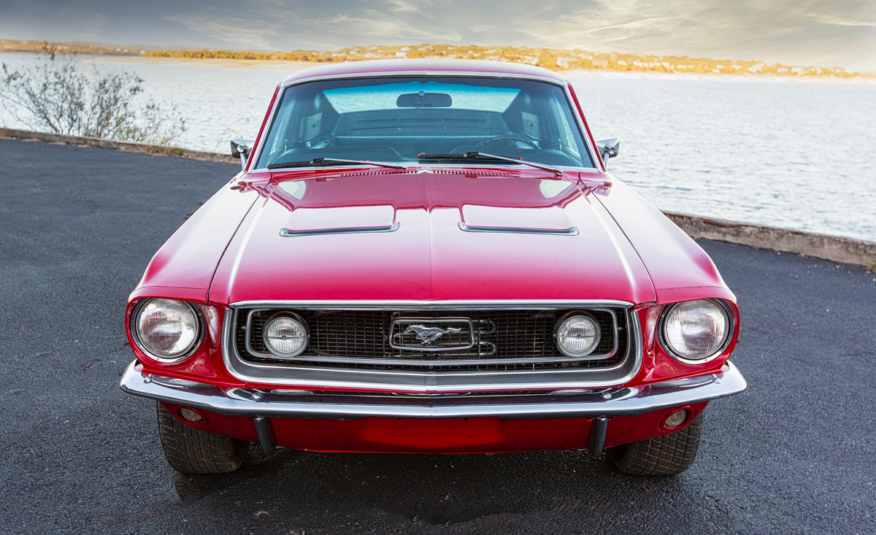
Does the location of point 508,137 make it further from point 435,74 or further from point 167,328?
point 167,328

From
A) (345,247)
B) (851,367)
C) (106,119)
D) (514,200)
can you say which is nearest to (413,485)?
(345,247)

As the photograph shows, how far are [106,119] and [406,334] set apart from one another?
15.3m

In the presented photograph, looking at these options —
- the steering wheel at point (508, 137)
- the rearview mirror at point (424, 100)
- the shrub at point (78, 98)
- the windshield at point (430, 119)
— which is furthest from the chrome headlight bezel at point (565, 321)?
the shrub at point (78, 98)

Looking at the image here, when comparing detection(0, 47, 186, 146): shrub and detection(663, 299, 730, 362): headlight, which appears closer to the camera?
detection(663, 299, 730, 362): headlight

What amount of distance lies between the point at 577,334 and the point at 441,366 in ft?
1.45

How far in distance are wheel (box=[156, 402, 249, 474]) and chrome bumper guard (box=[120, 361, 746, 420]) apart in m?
0.33

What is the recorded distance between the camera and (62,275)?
486cm

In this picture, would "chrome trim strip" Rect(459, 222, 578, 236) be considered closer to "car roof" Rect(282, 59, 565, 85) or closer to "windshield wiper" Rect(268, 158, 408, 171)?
"windshield wiper" Rect(268, 158, 408, 171)

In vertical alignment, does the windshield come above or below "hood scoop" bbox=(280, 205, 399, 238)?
above

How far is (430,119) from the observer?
3.35 m

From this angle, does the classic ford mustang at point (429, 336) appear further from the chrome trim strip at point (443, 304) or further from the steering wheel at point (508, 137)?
the steering wheel at point (508, 137)

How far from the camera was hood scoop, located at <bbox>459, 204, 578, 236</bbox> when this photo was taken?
222 cm

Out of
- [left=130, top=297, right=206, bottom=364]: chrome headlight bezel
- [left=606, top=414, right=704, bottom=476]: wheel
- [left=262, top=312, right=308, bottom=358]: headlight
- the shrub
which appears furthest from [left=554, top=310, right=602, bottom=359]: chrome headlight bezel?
the shrub

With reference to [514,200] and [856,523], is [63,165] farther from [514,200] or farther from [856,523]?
A: [856,523]
